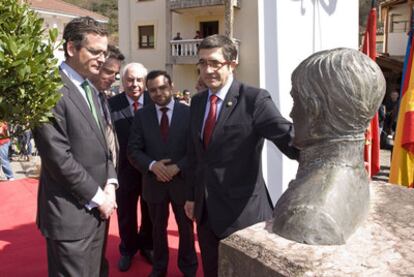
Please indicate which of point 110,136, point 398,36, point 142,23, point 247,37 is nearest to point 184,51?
point 247,37

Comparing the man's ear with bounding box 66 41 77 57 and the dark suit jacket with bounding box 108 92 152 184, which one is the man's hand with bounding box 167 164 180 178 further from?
the man's ear with bounding box 66 41 77 57

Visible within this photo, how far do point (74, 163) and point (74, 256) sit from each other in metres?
0.47

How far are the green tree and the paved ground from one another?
555 cm

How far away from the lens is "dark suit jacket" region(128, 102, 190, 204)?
110 inches

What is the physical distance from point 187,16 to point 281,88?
14.8 m

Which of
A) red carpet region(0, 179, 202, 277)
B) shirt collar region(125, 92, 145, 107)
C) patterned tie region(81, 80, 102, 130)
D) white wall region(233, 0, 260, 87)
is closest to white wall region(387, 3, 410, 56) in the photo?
white wall region(233, 0, 260, 87)

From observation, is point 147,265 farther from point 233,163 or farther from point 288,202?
point 288,202

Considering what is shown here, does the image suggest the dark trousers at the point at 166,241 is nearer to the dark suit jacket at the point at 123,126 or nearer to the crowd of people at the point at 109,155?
the dark suit jacket at the point at 123,126

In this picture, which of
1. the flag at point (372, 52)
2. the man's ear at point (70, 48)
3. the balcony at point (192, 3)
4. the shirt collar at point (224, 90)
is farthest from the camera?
the balcony at point (192, 3)

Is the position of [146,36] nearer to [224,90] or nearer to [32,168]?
[32,168]

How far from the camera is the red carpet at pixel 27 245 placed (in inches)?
122

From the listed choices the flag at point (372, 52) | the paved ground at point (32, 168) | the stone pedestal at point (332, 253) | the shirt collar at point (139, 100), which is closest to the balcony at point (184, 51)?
the paved ground at point (32, 168)

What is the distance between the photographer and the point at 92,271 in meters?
2.10

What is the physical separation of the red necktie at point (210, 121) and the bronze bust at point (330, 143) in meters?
0.63
